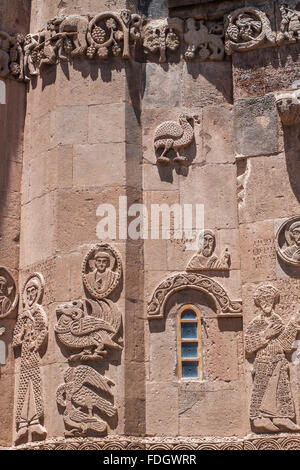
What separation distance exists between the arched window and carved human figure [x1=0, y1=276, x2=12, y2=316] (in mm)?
2514

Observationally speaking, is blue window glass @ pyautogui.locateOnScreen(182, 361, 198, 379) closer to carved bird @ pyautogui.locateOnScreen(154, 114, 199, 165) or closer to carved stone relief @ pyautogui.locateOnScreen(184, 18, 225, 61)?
carved bird @ pyautogui.locateOnScreen(154, 114, 199, 165)

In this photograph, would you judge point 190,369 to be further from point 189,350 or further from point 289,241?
point 289,241

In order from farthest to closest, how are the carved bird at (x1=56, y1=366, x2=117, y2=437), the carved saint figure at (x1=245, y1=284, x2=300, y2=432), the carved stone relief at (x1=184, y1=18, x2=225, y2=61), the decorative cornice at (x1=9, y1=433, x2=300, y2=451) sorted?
the carved stone relief at (x1=184, y1=18, x2=225, y2=61) < the carved bird at (x1=56, y1=366, x2=117, y2=437) < the carved saint figure at (x1=245, y1=284, x2=300, y2=432) < the decorative cornice at (x1=9, y1=433, x2=300, y2=451)

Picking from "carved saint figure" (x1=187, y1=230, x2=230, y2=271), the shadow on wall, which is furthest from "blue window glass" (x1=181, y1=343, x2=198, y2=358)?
the shadow on wall

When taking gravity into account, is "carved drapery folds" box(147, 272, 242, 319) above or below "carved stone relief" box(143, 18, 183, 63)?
below

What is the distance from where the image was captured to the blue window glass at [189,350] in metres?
13.5

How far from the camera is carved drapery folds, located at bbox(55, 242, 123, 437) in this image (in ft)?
42.6

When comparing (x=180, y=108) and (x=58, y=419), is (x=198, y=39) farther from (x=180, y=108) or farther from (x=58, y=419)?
(x=58, y=419)

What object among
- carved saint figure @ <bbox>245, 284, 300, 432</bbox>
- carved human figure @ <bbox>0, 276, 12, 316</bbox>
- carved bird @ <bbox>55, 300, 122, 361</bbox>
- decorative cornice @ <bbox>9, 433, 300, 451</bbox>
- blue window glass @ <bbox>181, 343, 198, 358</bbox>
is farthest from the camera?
carved human figure @ <bbox>0, 276, 12, 316</bbox>

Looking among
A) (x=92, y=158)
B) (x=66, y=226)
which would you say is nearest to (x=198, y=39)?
(x=92, y=158)

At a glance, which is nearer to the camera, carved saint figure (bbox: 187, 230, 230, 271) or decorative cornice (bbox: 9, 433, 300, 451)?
decorative cornice (bbox: 9, 433, 300, 451)

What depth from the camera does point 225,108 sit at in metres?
14.5

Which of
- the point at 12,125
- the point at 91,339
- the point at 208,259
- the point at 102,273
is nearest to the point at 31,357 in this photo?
the point at 91,339

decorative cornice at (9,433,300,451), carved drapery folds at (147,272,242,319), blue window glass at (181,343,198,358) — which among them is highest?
carved drapery folds at (147,272,242,319)
